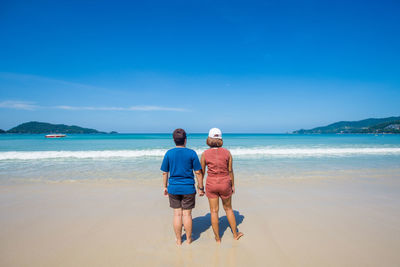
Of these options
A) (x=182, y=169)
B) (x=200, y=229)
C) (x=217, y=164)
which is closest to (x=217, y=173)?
(x=217, y=164)

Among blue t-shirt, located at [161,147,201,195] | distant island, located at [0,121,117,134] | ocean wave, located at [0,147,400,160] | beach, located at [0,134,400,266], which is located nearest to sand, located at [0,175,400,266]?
beach, located at [0,134,400,266]

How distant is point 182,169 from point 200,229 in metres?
1.73

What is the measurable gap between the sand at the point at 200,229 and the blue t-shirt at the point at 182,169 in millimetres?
1080

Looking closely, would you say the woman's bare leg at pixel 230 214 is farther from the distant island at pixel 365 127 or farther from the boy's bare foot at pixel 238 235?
the distant island at pixel 365 127

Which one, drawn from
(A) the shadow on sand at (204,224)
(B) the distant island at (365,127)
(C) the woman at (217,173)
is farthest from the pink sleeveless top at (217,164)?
(B) the distant island at (365,127)

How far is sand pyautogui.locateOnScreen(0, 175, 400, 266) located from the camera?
305 cm

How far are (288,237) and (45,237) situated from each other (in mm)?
4680

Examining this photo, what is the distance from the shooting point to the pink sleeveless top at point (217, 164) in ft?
10.6

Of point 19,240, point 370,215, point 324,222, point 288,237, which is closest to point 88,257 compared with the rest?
point 19,240

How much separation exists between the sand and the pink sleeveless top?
1277mm

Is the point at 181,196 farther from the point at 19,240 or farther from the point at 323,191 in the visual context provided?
the point at 323,191

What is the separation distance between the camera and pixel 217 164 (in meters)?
3.23

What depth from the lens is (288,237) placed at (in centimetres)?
362

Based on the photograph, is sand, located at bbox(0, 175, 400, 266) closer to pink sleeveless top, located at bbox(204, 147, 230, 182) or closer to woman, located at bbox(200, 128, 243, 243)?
woman, located at bbox(200, 128, 243, 243)
